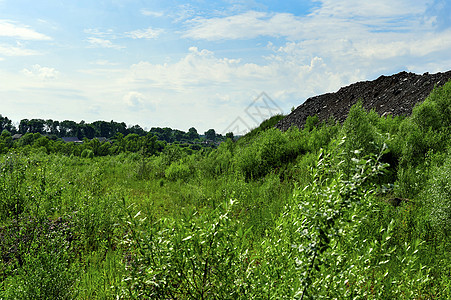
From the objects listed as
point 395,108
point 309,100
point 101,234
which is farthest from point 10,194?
point 309,100

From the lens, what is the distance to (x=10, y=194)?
541cm

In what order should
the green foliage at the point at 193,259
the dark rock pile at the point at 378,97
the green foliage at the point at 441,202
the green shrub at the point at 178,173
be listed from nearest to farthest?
the green foliage at the point at 193,259 → the green foliage at the point at 441,202 → the green shrub at the point at 178,173 → the dark rock pile at the point at 378,97

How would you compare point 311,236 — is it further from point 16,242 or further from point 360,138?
point 360,138

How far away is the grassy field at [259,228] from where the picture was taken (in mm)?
2330

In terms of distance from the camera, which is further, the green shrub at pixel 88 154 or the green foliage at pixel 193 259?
the green shrub at pixel 88 154

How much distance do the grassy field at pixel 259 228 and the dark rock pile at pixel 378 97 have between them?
5061mm

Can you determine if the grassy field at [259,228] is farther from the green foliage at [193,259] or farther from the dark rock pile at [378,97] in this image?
the dark rock pile at [378,97]

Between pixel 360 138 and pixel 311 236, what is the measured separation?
714 centimetres

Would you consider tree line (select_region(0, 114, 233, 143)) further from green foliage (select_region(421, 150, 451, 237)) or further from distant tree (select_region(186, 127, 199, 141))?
green foliage (select_region(421, 150, 451, 237))

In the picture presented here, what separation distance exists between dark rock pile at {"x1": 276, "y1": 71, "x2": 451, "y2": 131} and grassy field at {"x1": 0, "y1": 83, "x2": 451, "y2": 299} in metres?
5.06

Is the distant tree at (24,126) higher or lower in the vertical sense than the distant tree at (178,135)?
higher

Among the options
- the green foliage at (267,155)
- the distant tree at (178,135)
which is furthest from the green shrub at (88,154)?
the distant tree at (178,135)

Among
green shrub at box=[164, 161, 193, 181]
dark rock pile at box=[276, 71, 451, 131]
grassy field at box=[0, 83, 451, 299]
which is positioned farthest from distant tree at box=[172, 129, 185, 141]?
grassy field at box=[0, 83, 451, 299]

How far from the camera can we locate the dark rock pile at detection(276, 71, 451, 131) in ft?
49.5
